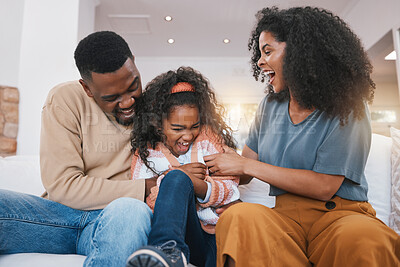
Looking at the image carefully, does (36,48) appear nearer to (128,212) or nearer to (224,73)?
(128,212)

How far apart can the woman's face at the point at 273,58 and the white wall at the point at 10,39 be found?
313 cm

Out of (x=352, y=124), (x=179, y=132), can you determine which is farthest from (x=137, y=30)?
(x=352, y=124)

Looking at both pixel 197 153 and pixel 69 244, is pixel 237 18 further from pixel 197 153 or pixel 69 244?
pixel 69 244

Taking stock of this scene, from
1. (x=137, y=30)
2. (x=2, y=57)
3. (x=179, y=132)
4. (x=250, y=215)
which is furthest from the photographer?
(x=137, y=30)

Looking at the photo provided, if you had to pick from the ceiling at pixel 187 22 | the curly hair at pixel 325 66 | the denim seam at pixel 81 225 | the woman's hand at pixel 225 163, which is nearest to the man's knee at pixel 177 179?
the woman's hand at pixel 225 163

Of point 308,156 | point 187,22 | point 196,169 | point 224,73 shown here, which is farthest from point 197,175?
point 224,73

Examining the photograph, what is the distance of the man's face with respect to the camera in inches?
46.1

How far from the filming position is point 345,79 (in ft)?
3.79

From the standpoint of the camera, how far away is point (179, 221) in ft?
2.86

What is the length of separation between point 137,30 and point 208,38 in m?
1.10

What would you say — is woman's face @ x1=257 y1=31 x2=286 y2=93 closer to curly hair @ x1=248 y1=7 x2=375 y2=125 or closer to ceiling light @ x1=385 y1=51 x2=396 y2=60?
curly hair @ x1=248 y1=7 x2=375 y2=125

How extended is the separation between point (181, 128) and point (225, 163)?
22 cm

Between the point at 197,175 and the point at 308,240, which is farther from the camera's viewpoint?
the point at 197,175

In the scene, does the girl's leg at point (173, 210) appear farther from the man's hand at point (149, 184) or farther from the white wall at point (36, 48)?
the white wall at point (36, 48)
